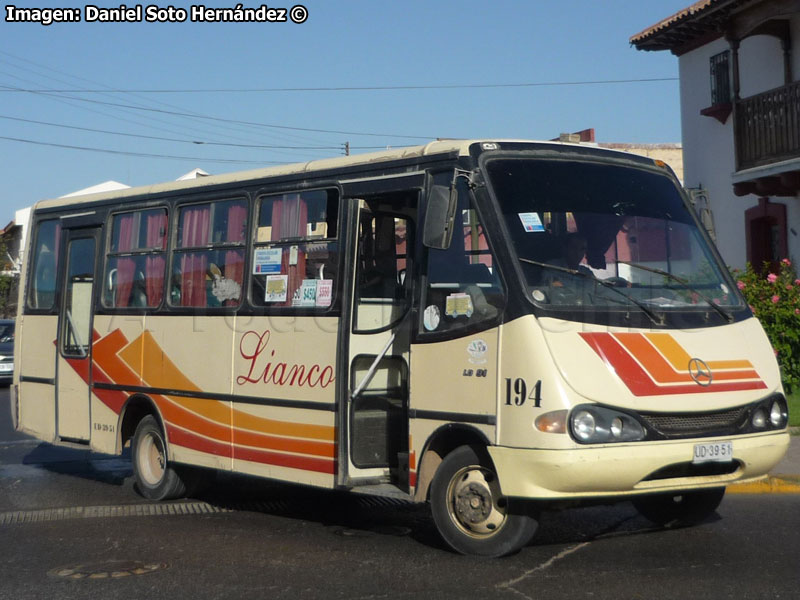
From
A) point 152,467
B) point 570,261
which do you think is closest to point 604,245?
point 570,261

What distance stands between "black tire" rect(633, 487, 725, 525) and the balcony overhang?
1184cm

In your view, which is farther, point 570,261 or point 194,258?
point 194,258

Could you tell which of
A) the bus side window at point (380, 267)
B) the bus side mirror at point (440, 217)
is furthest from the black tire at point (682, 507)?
the bus side mirror at point (440, 217)

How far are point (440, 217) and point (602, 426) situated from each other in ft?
5.53

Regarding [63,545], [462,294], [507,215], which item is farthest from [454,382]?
[63,545]

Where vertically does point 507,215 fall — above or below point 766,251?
below

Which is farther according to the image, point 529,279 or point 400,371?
point 400,371

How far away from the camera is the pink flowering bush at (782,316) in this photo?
1453 centimetres

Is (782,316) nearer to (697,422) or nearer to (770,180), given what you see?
(770,180)

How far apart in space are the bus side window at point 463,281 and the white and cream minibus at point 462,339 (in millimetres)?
15

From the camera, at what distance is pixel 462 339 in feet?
25.0

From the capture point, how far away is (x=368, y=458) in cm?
844

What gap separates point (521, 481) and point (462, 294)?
135 cm

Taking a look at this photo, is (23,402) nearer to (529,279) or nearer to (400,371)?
(400,371)
